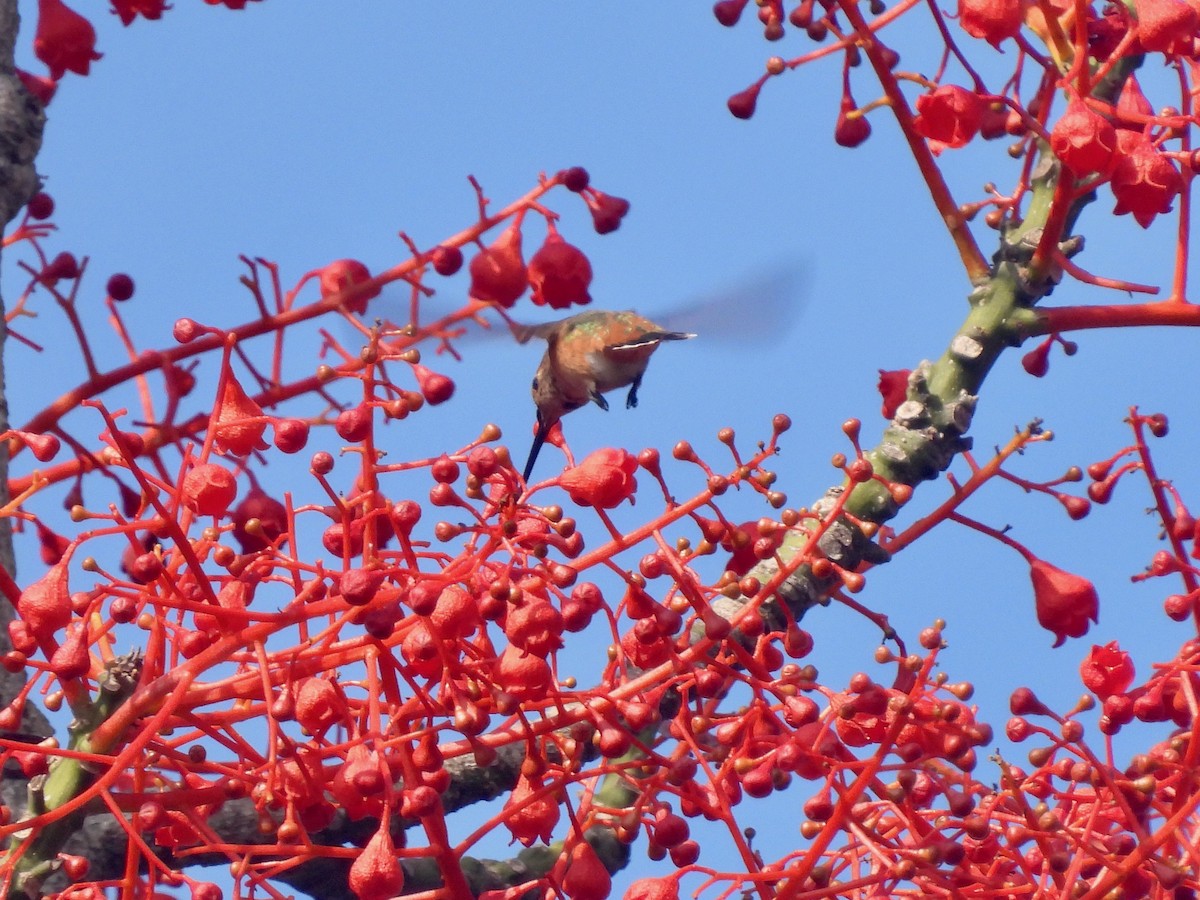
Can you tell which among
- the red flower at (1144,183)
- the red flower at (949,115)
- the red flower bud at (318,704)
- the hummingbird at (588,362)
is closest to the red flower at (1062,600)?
the red flower at (1144,183)

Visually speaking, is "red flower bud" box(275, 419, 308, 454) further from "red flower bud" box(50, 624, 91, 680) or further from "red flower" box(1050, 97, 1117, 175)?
"red flower" box(1050, 97, 1117, 175)

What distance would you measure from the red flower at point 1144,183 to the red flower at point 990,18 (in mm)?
343

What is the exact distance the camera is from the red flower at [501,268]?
12.9ft

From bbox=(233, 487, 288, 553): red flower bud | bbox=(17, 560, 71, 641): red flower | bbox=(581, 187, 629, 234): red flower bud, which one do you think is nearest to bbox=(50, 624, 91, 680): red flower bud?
bbox=(17, 560, 71, 641): red flower

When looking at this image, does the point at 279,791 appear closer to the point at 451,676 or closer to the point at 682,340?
the point at 451,676

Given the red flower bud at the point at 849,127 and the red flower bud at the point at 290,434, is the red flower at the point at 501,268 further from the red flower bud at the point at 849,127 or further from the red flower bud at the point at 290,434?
the red flower bud at the point at 290,434

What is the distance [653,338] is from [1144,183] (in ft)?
4.50

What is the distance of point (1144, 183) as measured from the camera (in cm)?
315

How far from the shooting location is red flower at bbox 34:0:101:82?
4.06 meters

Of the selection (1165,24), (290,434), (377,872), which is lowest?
(377,872)

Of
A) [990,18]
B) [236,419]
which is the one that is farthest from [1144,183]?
[236,419]

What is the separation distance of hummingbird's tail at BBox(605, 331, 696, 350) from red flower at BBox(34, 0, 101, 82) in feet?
4.96

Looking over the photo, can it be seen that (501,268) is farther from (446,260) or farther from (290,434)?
(290,434)

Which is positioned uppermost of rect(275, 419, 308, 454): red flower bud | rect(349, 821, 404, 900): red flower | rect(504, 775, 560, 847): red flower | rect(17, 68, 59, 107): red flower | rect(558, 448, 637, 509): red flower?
rect(17, 68, 59, 107): red flower
